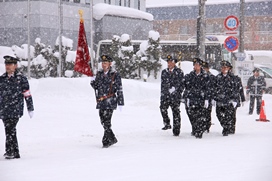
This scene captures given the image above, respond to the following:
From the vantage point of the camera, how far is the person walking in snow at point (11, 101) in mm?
8305

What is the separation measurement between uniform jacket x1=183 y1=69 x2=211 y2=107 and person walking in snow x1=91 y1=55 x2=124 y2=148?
2143 mm

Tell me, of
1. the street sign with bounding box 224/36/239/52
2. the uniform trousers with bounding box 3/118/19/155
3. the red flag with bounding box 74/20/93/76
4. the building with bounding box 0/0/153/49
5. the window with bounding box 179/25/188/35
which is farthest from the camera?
the window with bounding box 179/25/188/35

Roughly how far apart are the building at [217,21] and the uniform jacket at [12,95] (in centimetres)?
4611

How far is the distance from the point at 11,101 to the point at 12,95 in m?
0.11

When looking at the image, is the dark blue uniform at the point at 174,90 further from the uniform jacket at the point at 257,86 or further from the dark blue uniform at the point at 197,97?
the uniform jacket at the point at 257,86

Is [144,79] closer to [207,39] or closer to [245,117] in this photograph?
[207,39]

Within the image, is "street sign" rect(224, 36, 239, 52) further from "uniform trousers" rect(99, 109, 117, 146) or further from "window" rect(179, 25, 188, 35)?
"window" rect(179, 25, 188, 35)

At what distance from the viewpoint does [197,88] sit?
36.8 feet

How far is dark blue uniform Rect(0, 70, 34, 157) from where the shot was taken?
8.30m

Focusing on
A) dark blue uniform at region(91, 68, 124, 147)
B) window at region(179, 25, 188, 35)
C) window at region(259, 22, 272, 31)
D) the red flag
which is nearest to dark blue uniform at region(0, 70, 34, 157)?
dark blue uniform at region(91, 68, 124, 147)

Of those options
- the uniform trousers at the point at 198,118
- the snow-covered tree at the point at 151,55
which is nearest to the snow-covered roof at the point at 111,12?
the snow-covered tree at the point at 151,55

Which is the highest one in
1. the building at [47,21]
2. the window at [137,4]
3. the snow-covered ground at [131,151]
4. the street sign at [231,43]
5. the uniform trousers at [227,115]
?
the window at [137,4]

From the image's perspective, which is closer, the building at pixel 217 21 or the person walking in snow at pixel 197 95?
the person walking in snow at pixel 197 95

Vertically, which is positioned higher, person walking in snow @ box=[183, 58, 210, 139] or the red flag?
the red flag
